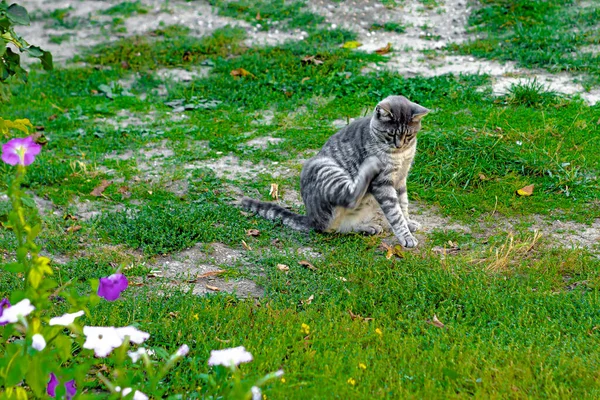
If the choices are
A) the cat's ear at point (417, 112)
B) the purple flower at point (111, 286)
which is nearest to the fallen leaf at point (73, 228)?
the cat's ear at point (417, 112)

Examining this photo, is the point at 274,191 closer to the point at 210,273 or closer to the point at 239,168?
the point at 239,168

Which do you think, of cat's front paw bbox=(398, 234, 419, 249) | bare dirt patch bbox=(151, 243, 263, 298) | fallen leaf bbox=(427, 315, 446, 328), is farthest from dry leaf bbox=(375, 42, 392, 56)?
fallen leaf bbox=(427, 315, 446, 328)

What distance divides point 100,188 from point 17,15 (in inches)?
112

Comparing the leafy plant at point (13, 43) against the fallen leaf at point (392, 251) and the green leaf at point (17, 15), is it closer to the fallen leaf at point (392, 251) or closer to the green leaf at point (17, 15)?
the green leaf at point (17, 15)

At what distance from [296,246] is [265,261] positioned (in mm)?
426

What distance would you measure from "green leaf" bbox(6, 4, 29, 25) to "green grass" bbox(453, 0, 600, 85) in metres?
6.51

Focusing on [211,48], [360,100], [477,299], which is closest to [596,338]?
[477,299]

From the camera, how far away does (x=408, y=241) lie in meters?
5.22

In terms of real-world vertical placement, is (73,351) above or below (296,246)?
above

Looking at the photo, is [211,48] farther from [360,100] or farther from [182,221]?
[182,221]

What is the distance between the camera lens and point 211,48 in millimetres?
9805

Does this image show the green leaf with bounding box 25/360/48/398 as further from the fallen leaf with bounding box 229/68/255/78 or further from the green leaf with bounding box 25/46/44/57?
the fallen leaf with bounding box 229/68/255/78

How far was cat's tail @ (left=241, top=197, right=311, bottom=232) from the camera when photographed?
5566 millimetres

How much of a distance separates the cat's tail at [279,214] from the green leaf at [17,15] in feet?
8.47
